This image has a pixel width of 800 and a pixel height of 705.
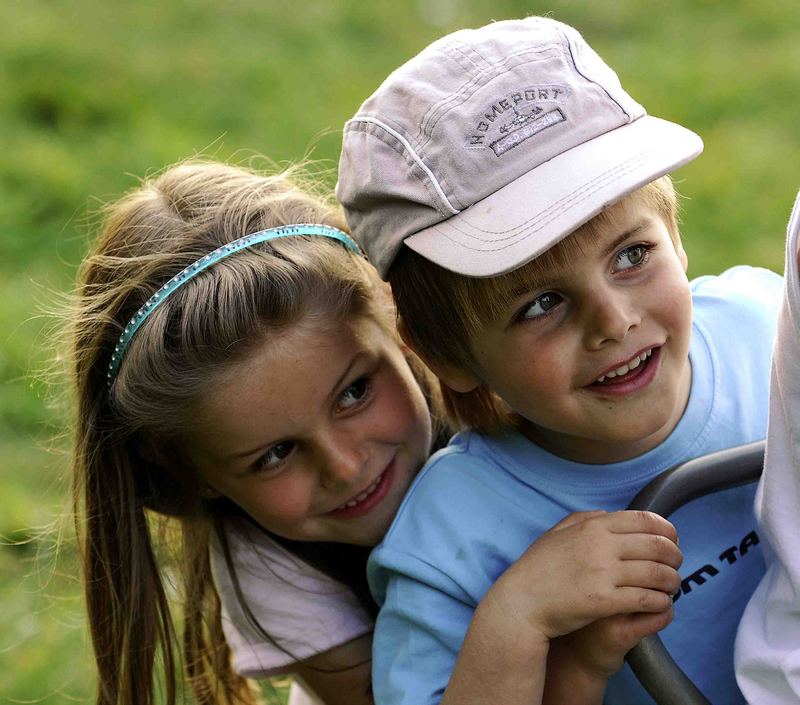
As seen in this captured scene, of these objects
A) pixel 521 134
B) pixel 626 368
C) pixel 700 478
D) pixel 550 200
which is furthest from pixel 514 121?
pixel 700 478

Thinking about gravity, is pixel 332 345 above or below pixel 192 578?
above

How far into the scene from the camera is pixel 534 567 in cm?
189

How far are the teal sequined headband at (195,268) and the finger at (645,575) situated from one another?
28.2 inches

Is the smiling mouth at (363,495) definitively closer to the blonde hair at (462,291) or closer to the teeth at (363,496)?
the teeth at (363,496)

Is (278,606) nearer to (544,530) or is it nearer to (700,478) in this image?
(544,530)

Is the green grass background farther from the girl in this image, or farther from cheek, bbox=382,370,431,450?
cheek, bbox=382,370,431,450

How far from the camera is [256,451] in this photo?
7.10 ft

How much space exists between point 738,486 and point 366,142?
75 centimetres

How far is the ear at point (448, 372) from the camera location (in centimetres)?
207

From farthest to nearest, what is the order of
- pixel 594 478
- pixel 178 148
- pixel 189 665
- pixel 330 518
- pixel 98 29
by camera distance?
pixel 98 29
pixel 178 148
pixel 189 665
pixel 330 518
pixel 594 478

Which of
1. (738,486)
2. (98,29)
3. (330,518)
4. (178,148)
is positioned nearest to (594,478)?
(738,486)

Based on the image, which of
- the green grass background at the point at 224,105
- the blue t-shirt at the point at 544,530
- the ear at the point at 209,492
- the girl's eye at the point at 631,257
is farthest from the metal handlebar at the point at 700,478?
the green grass background at the point at 224,105

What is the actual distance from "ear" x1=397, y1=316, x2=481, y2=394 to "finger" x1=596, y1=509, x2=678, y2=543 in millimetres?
335

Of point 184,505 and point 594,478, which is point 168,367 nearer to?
point 184,505
